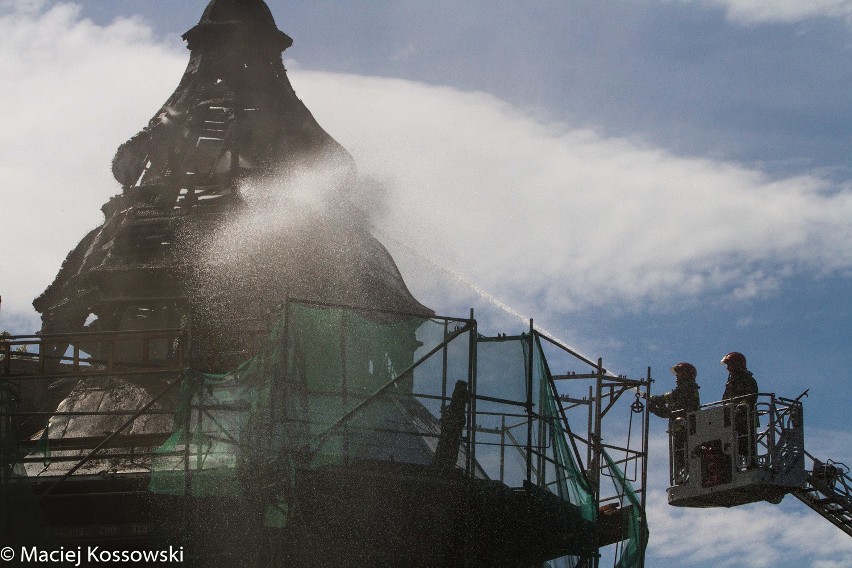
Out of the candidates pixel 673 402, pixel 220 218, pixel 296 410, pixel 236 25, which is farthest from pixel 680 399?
pixel 236 25

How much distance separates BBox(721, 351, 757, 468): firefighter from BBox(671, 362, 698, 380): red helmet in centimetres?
102

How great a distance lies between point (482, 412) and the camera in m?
24.5

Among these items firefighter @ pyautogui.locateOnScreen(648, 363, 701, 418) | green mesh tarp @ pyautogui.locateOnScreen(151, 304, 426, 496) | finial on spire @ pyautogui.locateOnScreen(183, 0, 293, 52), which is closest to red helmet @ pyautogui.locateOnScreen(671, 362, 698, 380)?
firefighter @ pyautogui.locateOnScreen(648, 363, 701, 418)

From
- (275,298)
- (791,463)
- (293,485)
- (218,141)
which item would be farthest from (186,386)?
(218,141)

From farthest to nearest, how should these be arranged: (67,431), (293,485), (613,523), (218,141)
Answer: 1. (218,141)
2. (67,431)
3. (613,523)
4. (293,485)

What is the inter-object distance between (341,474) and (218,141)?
14.7 meters

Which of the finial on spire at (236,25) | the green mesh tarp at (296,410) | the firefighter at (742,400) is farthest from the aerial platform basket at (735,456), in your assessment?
the finial on spire at (236,25)

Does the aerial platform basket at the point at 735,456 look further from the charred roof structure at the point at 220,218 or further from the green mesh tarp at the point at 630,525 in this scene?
the charred roof structure at the point at 220,218

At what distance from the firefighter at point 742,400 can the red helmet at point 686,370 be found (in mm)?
1018

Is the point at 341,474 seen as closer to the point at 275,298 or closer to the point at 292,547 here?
the point at 292,547

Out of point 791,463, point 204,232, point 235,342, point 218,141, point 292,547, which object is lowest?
point 292,547

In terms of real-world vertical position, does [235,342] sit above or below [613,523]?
above

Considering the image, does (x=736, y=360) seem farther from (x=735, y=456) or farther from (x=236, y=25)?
(x=236, y=25)

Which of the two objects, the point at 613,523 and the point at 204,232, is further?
the point at 204,232
